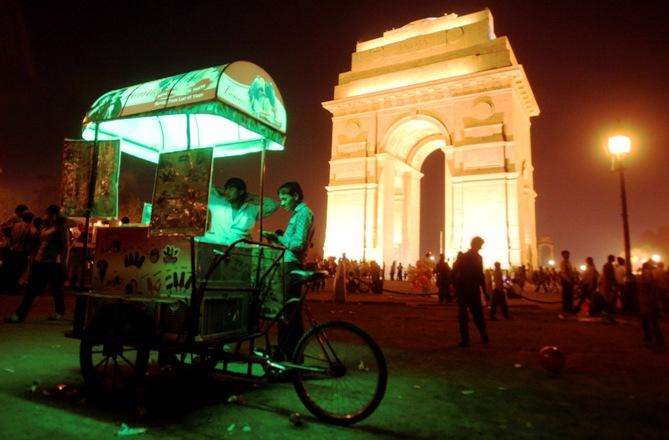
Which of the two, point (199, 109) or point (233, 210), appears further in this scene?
point (233, 210)

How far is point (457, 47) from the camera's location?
29.9m

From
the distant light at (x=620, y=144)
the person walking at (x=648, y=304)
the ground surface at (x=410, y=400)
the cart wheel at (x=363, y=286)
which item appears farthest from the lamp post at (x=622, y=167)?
the cart wheel at (x=363, y=286)

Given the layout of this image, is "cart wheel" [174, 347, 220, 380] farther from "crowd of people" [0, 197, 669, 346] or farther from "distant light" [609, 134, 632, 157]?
"distant light" [609, 134, 632, 157]

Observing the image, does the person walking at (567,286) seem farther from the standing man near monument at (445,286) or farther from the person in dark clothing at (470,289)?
the person in dark clothing at (470,289)

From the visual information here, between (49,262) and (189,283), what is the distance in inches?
205

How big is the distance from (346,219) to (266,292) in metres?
26.6

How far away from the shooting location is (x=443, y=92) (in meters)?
29.2

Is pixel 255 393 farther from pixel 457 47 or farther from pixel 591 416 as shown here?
pixel 457 47

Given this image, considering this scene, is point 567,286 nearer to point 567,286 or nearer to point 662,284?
point 567,286

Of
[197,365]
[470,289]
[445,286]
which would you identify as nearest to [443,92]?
[445,286]

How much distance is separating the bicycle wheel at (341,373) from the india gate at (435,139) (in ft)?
78.8

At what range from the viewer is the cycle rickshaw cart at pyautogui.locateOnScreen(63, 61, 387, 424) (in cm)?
357

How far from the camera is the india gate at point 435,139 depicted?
88.4 ft

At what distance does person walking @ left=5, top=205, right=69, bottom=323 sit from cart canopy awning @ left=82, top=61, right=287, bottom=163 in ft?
8.65
